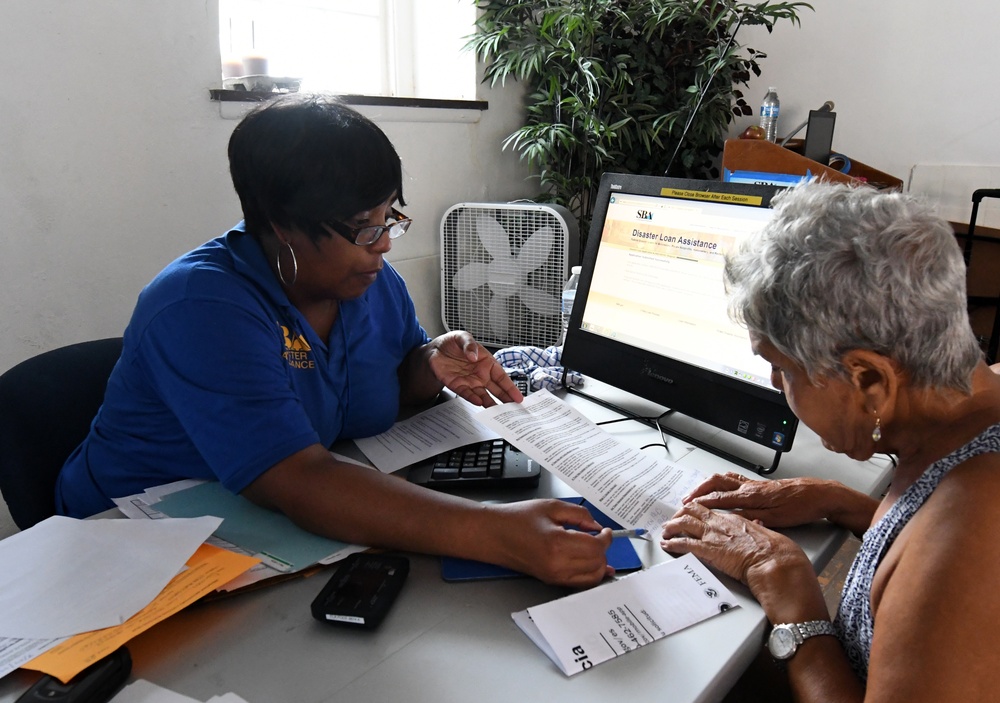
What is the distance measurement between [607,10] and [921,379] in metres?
2.40

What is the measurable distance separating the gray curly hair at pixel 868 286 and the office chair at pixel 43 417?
1153 millimetres

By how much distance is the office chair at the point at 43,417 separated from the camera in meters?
1.14

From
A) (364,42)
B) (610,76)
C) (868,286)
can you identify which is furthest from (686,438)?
(364,42)

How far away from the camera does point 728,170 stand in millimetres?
2449

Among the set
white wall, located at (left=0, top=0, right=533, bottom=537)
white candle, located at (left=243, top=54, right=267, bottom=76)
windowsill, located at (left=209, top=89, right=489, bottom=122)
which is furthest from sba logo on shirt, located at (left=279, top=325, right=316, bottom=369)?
white candle, located at (left=243, top=54, right=267, bottom=76)

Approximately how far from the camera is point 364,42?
8.82 ft

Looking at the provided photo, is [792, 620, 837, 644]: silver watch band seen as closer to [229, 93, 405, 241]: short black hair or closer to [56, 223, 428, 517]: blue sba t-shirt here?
[56, 223, 428, 517]: blue sba t-shirt

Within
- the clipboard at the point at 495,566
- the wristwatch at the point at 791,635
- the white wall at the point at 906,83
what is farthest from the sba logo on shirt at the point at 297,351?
the white wall at the point at 906,83

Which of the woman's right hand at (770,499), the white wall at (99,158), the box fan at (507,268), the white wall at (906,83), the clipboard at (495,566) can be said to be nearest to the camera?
the clipboard at (495,566)

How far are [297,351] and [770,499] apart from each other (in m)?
0.74

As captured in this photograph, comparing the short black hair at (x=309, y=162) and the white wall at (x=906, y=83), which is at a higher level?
the white wall at (x=906, y=83)

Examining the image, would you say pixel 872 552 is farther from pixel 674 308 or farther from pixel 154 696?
pixel 154 696

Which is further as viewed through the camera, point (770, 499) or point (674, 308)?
point (674, 308)

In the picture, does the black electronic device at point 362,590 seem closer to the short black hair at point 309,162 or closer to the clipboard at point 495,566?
the clipboard at point 495,566
